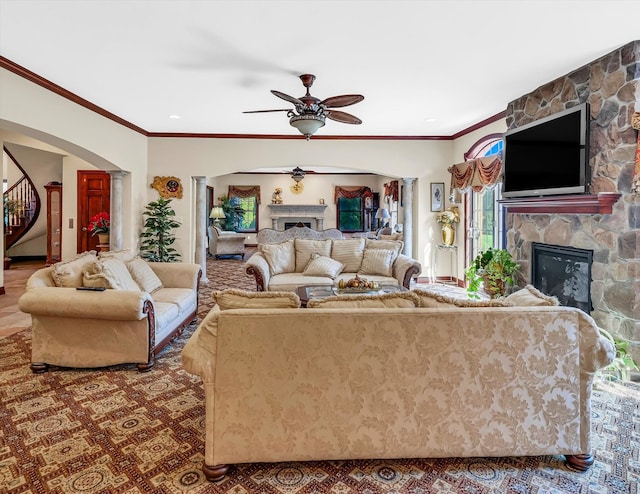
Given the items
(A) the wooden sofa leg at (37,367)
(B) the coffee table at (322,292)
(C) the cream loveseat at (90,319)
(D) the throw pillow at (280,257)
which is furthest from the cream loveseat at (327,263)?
(A) the wooden sofa leg at (37,367)

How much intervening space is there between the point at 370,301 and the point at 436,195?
553 cm

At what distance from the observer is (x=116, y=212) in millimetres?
6285

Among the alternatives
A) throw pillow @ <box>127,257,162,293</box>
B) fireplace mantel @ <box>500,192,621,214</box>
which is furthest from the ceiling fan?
fireplace mantel @ <box>500,192,621,214</box>

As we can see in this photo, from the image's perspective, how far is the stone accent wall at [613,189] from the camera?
320 centimetres

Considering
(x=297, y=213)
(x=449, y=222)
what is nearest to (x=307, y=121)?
(x=449, y=222)

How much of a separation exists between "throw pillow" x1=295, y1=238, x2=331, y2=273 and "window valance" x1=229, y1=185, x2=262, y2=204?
7745 mm

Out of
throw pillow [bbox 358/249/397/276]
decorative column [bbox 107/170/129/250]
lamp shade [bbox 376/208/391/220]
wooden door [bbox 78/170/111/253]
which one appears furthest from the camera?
lamp shade [bbox 376/208/391/220]

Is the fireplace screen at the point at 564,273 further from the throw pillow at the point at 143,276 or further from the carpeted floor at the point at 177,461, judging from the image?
the throw pillow at the point at 143,276

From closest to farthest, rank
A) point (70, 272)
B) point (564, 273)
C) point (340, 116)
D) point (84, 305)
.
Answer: point (84, 305), point (70, 272), point (564, 273), point (340, 116)

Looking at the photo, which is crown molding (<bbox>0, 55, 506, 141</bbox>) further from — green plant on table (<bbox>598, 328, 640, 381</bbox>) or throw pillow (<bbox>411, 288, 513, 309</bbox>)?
throw pillow (<bbox>411, 288, 513, 309</bbox>)

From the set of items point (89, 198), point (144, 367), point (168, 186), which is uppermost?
point (168, 186)

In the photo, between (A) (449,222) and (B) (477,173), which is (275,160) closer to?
(A) (449,222)

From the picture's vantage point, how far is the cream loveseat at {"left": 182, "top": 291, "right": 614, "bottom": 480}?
191 centimetres

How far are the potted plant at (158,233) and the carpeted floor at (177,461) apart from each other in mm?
3978
